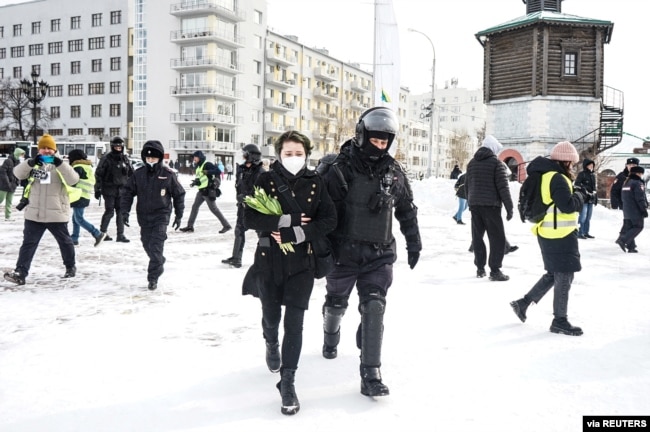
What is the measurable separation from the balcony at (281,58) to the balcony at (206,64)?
488cm

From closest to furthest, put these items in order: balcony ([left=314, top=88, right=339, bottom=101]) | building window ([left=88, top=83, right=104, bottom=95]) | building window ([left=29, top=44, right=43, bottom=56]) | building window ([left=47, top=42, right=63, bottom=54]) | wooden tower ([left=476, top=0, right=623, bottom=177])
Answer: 1. wooden tower ([left=476, top=0, right=623, bottom=177])
2. building window ([left=88, top=83, right=104, bottom=95])
3. building window ([left=47, top=42, right=63, bottom=54])
4. building window ([left=29, top=44, right=43, bottom=56])
5. balcony ([left=314, top=88, right=339, bottom=101])

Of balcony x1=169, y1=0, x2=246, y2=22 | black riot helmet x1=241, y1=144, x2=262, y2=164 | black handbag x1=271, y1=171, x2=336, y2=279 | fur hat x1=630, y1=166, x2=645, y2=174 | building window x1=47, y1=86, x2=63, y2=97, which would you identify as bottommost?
black handbag x1=271, y1=171, x2=336, y2=279

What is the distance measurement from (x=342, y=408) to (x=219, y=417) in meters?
0.74

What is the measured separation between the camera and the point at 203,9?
52531 millimetres

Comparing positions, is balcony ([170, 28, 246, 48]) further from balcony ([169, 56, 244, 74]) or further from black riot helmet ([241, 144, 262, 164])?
black riot helmet ([241, 144, 262, 164])

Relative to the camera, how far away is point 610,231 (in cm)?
1454

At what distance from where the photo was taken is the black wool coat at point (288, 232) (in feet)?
11.1

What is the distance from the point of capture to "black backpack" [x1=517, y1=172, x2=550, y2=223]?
16.7 ft

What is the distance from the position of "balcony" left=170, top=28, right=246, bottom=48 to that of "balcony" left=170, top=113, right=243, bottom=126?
7169 millimetres

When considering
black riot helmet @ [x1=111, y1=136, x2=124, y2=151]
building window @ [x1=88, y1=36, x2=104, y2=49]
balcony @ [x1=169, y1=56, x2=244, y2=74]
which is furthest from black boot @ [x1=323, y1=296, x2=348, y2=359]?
building window @ [x1=88, y1=36, x2=104, y2=49]

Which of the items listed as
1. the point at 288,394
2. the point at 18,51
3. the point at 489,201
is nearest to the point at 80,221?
the point at 489,201

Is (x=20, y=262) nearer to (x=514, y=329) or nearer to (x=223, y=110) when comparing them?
(x=514, y=329)

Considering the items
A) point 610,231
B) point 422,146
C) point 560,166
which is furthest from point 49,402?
point 422,146

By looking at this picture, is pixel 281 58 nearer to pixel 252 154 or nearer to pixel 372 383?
pixel 252 154
